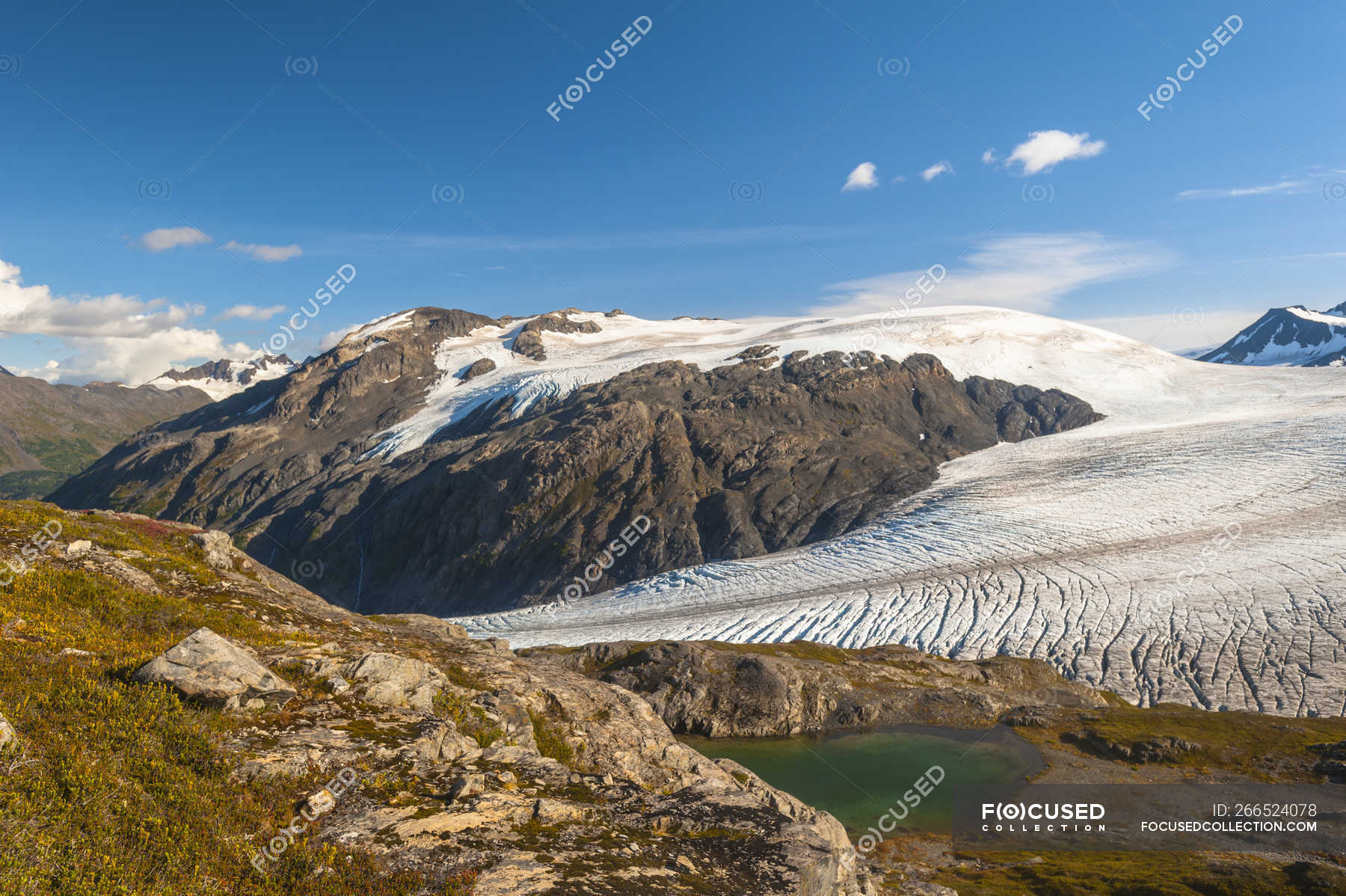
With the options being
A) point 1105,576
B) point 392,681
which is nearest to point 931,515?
point 1105,576

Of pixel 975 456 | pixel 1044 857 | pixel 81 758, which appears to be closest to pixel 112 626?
pixel 81 758

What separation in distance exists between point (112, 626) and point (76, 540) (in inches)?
238

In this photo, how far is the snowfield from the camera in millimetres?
56906

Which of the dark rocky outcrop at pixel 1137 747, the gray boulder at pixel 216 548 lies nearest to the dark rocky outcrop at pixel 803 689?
the dark rocky outcrop at pixel 1137 747

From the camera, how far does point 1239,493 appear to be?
267 ft

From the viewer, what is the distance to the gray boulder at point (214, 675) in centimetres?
1198

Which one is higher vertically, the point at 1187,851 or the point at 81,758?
the point at 81,758

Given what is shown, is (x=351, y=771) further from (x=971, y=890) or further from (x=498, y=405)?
(x=498, y=405)

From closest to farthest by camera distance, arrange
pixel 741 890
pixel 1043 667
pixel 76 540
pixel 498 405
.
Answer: pixel 741 890 → pixel 76 540 → pixel 1043 667 → pixel 498 405

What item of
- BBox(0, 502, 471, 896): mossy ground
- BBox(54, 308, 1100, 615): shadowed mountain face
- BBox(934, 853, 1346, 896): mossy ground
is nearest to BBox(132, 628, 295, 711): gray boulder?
BBox(0, 502, 471, 896): mossy ground

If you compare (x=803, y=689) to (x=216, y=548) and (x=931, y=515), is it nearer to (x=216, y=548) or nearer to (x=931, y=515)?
(x=216, y=548)

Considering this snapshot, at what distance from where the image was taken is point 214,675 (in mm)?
12641

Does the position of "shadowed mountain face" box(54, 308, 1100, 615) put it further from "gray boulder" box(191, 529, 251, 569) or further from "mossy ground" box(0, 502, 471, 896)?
"mossy ground" box(0, 502, 471, 896)

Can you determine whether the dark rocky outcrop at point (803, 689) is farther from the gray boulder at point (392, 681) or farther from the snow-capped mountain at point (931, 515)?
the gray boulder at point (392, 681)
